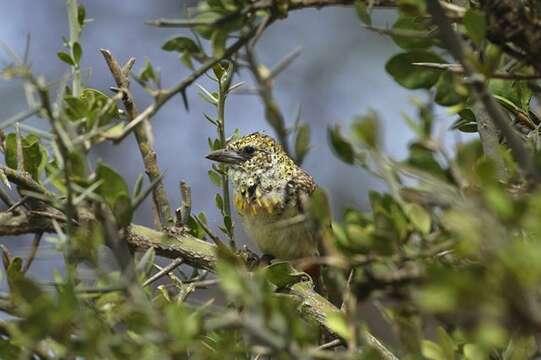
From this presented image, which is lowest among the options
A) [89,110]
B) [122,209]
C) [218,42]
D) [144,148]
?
[144,148]

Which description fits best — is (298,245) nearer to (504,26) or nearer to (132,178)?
(504,26)

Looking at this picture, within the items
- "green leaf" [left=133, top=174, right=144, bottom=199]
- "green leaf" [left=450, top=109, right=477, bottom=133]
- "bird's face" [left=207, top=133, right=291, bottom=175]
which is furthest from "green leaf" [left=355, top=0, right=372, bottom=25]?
"bird's face" [left=207, top=133, right=291, bottom=175]

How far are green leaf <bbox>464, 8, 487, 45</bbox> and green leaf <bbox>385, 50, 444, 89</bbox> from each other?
234 mm

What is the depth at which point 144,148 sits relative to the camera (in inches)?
81.0

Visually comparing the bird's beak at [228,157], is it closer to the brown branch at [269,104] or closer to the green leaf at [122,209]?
the green leaf at [122,209]

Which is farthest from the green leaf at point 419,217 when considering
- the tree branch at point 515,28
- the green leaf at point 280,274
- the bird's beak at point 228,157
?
the bird's beak at point 228,157

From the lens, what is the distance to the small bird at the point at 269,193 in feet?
10.5

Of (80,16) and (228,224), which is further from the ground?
(80,16)

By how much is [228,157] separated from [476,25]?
211cm

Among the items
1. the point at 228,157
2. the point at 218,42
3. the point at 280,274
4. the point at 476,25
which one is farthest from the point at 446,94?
the point at 228,157

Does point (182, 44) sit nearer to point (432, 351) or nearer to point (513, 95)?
point (432, 351)

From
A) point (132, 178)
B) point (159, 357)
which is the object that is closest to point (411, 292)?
point (159, 357)

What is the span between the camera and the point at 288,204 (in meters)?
3.25

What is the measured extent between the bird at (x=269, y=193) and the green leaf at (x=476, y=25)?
1866mm
